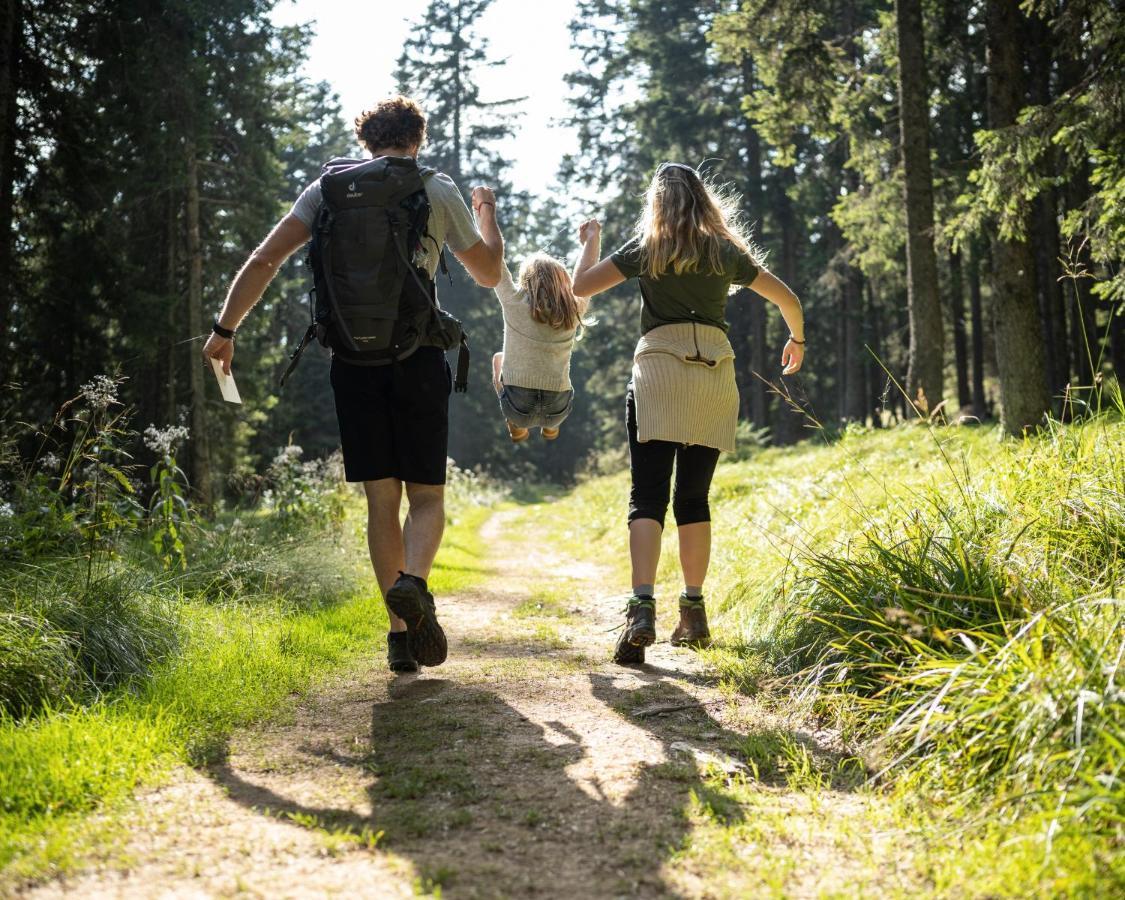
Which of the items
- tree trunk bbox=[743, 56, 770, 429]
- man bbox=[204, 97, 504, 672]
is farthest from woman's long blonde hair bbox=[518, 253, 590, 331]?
tree trunk bbox=[743, 56, 770, 429]

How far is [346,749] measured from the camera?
3.00m

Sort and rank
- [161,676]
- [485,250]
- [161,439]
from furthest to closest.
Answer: [161,439], [485,250], [161,676]

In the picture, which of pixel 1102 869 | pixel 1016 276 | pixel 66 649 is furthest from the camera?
pixel 1016 276

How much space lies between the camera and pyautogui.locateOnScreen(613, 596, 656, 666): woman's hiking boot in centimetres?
415

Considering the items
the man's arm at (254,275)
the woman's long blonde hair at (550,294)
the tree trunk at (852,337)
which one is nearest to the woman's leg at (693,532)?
the woman's long blonde hair at (550,294)

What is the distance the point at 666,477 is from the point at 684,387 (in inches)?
18.5

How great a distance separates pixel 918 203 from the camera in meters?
10.8

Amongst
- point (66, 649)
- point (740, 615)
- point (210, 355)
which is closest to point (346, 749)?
point (66, 649)

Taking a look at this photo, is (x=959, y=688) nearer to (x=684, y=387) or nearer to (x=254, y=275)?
(x=684, y=387)

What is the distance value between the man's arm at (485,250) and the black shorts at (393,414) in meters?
0.49

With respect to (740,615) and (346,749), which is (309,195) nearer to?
(346,749)

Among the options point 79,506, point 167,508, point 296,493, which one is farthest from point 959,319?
point 79,506

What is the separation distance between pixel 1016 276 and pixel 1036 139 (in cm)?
150

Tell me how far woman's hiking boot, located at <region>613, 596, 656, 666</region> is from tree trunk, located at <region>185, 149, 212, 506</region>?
11.7 meters
